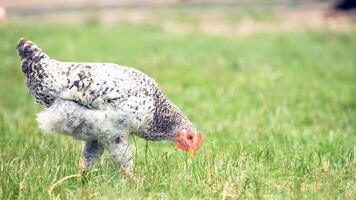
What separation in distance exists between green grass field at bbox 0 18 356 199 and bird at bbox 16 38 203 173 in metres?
0.19

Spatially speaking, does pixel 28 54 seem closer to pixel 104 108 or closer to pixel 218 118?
pixel 104 108

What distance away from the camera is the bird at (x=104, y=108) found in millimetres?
4598

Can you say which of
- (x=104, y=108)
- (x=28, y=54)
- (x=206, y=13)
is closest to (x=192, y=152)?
(x=104, y=108)

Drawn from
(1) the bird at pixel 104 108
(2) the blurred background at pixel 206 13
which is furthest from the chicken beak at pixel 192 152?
(2) the blurred background at pixel 206 13

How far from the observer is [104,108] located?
181 inches

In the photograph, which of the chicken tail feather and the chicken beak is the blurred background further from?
the chicken beak

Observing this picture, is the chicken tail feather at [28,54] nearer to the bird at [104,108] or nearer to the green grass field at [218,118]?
the bird at [104,108]

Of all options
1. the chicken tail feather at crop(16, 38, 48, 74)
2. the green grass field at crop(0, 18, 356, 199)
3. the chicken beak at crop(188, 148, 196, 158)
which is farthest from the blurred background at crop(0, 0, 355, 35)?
the chicken beak at crop(188, 148, 196, 158)

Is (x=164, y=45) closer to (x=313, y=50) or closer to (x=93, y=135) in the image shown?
(x=313, y=50)

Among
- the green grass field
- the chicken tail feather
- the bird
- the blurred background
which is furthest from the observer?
the blurred background

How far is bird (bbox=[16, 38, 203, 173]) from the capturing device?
4.60m

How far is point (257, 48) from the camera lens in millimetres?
15312

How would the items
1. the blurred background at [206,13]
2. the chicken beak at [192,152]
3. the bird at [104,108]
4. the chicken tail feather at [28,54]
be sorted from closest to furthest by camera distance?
the bird at [104,108] < the chicken beak at [192,152] < the chicken tail feather at [28,54] < the blurred background at [206,13]

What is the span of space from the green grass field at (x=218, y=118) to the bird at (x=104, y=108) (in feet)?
0.61
